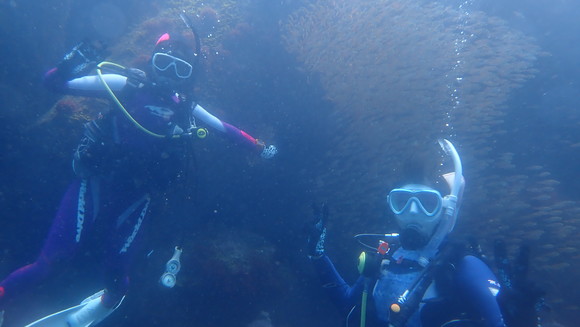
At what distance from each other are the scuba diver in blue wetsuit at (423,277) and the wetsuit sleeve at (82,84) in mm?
3198

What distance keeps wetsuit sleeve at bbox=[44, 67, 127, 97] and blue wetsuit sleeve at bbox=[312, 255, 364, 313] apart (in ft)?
11.3

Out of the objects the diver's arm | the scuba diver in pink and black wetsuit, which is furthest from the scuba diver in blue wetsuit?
the scuba diver in pink and black wetsuit

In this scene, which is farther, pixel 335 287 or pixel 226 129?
pixel 226 129

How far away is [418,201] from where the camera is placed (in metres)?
3.18

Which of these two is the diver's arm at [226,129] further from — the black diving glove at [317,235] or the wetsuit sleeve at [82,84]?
the black diving glove at [317,235]

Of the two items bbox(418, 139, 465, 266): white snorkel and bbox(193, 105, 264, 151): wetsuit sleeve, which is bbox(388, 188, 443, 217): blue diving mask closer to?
bbox(418, 139, 465, 266): white snorkel

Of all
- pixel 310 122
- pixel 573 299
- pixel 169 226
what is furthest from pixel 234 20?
pixel 573 299

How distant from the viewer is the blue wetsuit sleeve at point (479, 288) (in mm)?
2480

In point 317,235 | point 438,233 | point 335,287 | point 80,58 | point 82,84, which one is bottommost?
point 335,287

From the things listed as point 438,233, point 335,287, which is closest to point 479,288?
point 438,233

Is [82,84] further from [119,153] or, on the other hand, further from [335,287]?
[335,287]

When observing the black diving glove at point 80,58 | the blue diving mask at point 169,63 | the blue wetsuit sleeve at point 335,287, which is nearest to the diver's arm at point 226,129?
the blue diving mask at point 169,63

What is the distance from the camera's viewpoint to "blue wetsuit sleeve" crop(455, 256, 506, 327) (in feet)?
8.14

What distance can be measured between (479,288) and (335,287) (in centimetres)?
165
